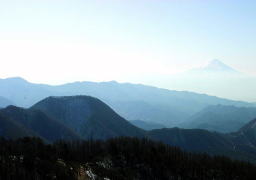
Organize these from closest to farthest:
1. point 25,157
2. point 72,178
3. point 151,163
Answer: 1. point 72,178
2. point 25,157
3. point 151,163

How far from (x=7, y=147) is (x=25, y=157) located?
30.9 m

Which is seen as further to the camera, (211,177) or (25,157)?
(211,177)

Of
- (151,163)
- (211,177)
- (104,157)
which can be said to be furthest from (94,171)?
(211,177)

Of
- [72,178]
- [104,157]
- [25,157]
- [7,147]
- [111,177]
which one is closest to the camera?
[72,178]

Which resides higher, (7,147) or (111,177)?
(7,147)

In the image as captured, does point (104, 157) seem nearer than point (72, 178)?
No

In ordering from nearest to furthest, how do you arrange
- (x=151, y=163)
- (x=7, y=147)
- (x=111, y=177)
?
1. (x=111, y=177)
2. (x=7, y=147)
3. (x=151, y=163)

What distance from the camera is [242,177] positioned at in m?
198

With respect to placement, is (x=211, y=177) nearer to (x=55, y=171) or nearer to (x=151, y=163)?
(x=151, y=163)

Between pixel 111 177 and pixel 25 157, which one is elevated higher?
pixel 25 157

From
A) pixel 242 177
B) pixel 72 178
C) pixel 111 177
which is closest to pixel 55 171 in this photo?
pixel 72 178

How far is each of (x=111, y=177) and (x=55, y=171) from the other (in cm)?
3156

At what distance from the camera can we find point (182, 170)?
196 m

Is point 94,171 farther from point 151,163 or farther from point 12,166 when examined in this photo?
point 151,163
